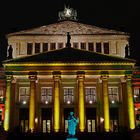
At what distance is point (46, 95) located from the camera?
2207 inches

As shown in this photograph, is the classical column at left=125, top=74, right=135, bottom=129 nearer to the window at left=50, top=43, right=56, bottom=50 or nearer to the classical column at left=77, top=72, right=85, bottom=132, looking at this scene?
the classical column at left=77, top=72, right=85, bottom=132

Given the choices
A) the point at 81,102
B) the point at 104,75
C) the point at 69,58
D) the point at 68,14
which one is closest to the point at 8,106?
the point at 81,102

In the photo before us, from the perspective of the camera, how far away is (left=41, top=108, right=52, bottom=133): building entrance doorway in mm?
54000

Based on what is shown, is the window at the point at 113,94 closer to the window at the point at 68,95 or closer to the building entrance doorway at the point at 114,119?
the building entrance doorway at the point at 114,119

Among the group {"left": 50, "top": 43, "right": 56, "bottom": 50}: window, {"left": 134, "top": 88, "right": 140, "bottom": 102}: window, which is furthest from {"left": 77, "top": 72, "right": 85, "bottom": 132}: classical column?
{"left": 134, "top": 88, "right": 140, "bottom": 102}: window

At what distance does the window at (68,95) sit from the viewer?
183ft

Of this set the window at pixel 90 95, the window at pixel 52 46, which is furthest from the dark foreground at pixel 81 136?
the window at pixel 52 46

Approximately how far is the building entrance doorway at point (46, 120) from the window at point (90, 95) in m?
5.88

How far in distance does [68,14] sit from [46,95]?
13.5 meters

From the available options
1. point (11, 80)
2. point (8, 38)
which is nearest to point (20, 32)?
point (8, 38)

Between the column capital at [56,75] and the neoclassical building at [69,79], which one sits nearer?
the neoclassical building at [69,79]

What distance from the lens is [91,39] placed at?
57.7m

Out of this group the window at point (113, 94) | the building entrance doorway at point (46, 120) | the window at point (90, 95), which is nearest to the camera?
the building entrance doorway at point (46, 120)

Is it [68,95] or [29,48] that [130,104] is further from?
[29,48]
